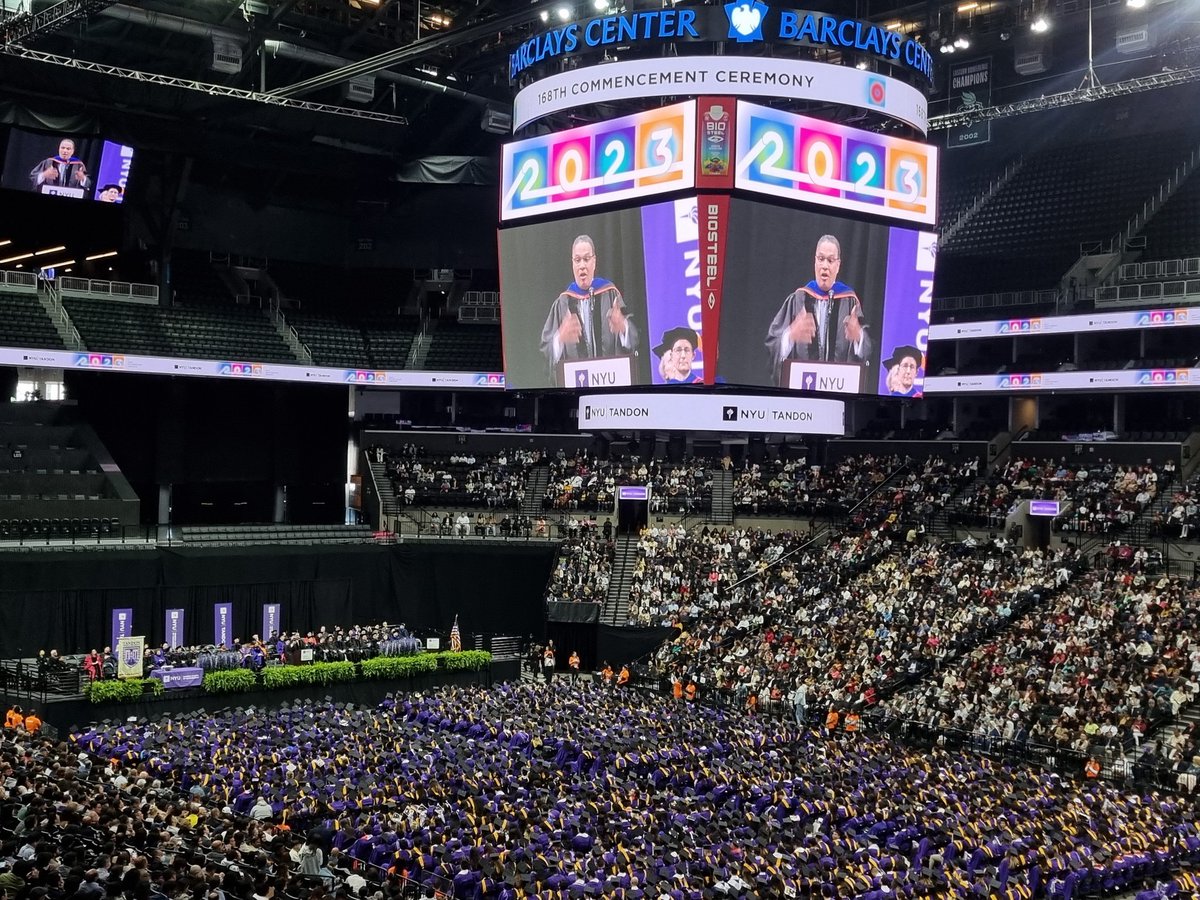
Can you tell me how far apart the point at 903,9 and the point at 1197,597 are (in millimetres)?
25108

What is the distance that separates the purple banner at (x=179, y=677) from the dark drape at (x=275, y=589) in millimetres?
5885

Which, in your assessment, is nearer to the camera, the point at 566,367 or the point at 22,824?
the point at 22,824

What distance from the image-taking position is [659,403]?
33938mm

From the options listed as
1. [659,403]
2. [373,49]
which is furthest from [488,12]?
[659,403]

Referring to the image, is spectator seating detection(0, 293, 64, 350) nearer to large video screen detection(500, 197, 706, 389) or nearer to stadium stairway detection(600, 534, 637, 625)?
large video screen detection(500, 197, 706, 389)

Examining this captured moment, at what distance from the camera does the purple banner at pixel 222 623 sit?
1641 inches

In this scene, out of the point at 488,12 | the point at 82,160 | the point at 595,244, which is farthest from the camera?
the point at 82,160

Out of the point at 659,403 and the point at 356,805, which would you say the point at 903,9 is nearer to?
the point at 659,403

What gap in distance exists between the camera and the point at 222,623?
137 ft

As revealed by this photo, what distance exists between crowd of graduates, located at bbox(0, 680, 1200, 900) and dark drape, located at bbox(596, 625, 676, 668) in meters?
10.1

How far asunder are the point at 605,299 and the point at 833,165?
22.1ft

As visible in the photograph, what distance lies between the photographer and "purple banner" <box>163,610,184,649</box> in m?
40.3

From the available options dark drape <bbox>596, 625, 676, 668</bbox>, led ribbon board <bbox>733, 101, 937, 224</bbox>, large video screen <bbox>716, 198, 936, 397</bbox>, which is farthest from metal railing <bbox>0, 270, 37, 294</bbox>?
led ribbon board <bbox>733, 101, 937, 224</bbox>

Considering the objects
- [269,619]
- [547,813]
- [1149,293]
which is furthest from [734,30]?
[269,619]
